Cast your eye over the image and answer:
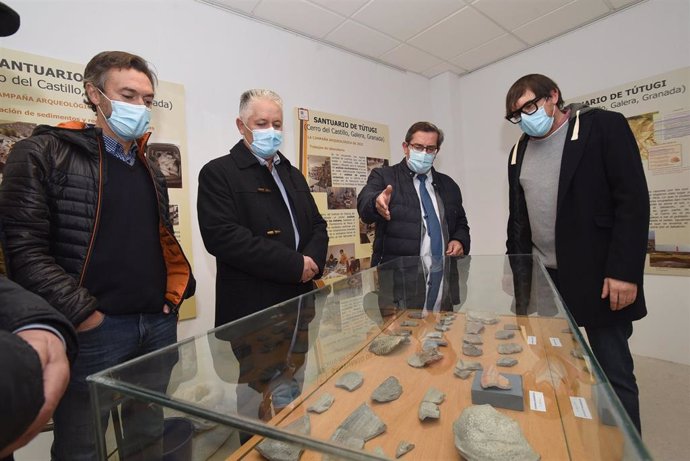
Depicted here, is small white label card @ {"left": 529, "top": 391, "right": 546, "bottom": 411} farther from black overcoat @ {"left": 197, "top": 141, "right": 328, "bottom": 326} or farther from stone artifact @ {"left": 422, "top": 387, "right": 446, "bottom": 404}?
black overcoat @ {"left": 197, "top": 141, "right": 328, "bottom": 326}

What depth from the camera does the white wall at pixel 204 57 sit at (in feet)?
6.83

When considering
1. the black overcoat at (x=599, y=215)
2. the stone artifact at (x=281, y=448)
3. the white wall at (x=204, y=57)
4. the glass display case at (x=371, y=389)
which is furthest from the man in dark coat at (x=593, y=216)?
the white wall at (x=204, y=57)

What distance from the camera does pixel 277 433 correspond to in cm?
46

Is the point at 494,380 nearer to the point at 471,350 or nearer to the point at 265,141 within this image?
the point at 471,350

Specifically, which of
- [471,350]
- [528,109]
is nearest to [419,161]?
[528,109]

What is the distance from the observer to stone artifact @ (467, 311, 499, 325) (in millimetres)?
1391

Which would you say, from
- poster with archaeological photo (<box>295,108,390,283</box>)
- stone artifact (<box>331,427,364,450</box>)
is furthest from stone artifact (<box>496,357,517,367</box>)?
poster with archaeological photo (<box>295,108,390,283</box>)

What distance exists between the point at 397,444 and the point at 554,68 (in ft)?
12.8

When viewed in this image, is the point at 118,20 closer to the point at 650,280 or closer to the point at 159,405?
the point at 159,405

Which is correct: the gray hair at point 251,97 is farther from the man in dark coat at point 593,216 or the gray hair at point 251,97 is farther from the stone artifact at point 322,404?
the stone artifact at point 322,404

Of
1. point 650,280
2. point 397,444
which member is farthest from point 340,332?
point 650,280

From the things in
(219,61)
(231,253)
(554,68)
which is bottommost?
(231,253)

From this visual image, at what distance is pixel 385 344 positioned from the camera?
1219mm

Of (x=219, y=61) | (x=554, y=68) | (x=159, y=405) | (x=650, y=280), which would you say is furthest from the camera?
(x=554, y=68)
